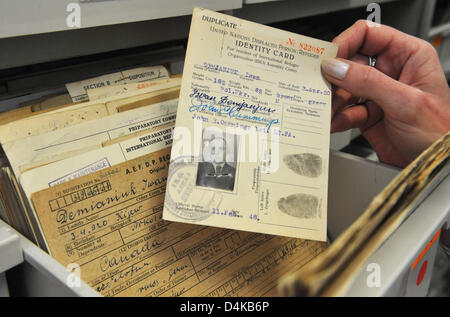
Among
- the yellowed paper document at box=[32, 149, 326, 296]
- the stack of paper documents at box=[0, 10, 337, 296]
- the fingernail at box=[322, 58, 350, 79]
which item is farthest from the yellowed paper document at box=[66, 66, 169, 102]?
the fingernail at box=[322, 58, 350, 79]

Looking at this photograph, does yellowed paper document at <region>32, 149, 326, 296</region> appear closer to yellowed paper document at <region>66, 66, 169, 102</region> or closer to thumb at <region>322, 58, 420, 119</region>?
yellowed paper document at <region>66, 66, 169, 102</region>

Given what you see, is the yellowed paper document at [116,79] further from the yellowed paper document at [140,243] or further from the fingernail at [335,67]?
the fingernail at [335,67]

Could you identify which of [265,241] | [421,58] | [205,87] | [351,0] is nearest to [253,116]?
[205,87]

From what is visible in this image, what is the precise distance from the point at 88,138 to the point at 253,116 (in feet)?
0.63

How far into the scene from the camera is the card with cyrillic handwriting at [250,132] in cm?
44

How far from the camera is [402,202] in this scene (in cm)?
37

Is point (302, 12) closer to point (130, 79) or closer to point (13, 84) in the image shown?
point (130, 79)

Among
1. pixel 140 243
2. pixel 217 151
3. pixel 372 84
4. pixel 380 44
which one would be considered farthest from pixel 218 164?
pixel 380 44

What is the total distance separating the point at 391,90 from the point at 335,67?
97mm

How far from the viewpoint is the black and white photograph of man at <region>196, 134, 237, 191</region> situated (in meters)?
0.45

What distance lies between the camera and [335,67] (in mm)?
491

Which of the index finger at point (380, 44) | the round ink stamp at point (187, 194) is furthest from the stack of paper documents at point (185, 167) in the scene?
the index finger at point (380, 44)

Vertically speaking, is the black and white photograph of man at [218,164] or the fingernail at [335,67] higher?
the fingernail at [335,67]
